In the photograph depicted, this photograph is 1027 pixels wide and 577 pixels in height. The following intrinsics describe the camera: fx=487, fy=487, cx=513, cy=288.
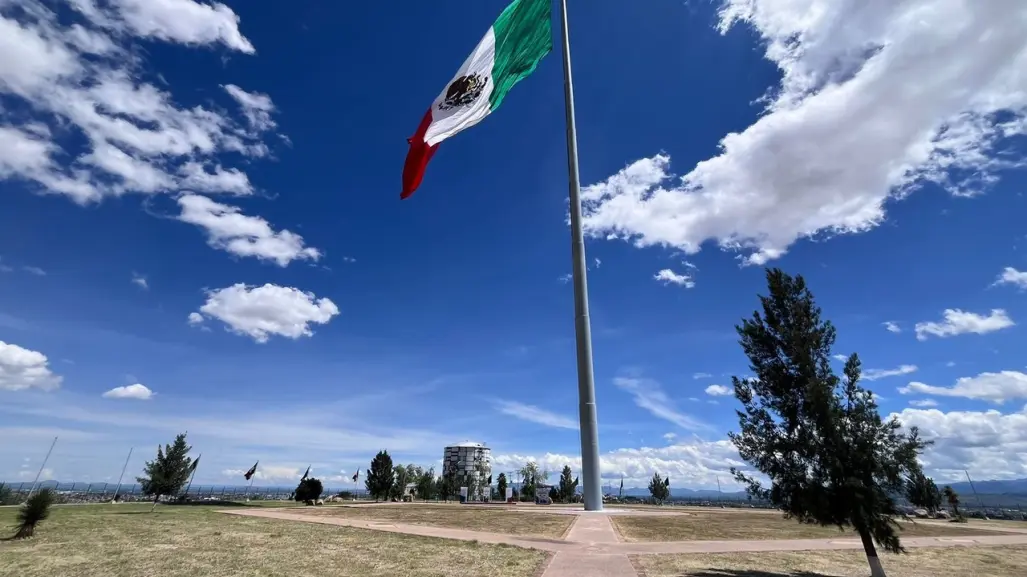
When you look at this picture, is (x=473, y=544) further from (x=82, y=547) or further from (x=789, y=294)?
(x=789, y=294)

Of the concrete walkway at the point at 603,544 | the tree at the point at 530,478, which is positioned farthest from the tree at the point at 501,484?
the concrete walkway at the point at 603,544

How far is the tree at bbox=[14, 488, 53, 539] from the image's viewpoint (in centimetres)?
1550

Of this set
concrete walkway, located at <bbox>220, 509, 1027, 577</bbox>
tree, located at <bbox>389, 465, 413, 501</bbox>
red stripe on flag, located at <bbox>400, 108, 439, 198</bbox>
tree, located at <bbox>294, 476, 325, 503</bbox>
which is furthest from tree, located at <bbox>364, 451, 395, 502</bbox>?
red stripe on flag, located at <bbox>400, 108, 439, 198</bbox>

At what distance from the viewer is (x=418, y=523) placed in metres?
23.9

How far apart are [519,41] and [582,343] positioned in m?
13.3

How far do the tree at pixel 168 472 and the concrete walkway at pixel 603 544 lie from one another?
1140 inches

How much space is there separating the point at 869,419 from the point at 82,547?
873 inches

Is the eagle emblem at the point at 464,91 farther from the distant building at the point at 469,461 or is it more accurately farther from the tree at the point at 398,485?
the distant building at the point at 469,461

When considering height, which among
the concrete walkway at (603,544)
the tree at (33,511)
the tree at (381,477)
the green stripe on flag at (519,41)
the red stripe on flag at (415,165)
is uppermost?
the green stripe on flag at (519,41)

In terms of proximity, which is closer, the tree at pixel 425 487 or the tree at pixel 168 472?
the tree at pixel 168 472

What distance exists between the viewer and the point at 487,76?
2041cm

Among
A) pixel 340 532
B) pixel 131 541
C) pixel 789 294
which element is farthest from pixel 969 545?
pixel 131 541

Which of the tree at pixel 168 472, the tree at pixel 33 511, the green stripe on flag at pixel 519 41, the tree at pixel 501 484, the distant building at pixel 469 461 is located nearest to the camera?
the tree at pixel 33 511

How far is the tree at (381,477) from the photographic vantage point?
63125 millimetres
